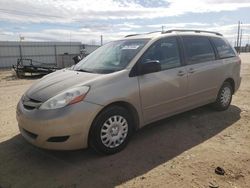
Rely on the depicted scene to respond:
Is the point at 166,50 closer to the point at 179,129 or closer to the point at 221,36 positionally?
the point at 179,129

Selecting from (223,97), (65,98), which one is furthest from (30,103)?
(223,97)

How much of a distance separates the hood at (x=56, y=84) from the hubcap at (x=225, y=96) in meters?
3.21

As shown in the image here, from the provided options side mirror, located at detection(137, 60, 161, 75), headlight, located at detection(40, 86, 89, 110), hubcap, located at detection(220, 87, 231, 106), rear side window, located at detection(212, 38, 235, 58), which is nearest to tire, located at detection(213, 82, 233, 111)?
hubcap, located at detection(220, 87, 231, 106)

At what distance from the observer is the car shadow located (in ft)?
11.5

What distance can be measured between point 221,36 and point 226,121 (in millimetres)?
1962

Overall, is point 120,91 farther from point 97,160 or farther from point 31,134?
point 31,134

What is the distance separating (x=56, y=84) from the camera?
420 centimetres

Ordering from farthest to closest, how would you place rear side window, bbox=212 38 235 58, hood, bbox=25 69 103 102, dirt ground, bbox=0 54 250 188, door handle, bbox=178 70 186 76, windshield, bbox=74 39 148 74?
rear side window, bbox=212 38 235 58
door handle, bbox=178 70 186 76
windshield, bbox=74 39 148 74
hood, bbox=25 69 103 102
dirt ground, bbox=0 54 250 188

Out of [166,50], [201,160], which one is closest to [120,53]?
[166,50]

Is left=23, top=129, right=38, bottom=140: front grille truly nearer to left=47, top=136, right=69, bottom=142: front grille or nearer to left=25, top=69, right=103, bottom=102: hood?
left=47, top=136, right=69, bottom=142: front grille

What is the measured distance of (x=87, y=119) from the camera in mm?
3760

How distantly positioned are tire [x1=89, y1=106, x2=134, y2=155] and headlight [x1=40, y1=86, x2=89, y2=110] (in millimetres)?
383

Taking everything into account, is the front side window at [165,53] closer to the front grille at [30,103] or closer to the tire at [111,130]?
the tire at [111,130]

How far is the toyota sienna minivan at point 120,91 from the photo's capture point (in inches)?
147
